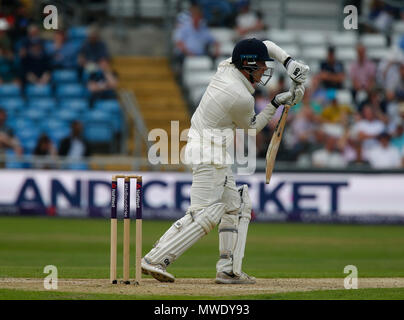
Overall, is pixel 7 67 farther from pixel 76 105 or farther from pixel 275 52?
pixel 275 52

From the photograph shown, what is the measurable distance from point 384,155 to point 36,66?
8.49m

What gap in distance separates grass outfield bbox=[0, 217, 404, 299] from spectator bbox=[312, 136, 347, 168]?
4.36 feet

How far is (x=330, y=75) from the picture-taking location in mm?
21562

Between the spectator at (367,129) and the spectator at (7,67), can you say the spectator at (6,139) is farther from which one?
the spectator at (367,129)

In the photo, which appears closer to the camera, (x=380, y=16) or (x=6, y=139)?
(x=6, y=139)

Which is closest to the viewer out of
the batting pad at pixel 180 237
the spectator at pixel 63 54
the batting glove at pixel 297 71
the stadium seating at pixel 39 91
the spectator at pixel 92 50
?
the batting pad at pixel 180 237

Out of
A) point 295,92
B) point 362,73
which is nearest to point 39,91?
point 362,73

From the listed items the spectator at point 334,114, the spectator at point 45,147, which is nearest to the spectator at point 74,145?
the spectator at point 45,147

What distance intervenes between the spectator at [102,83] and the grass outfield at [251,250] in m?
3.42

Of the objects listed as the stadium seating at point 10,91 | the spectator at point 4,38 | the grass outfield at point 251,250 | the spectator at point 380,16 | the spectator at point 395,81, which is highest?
the spectator at point 380,16

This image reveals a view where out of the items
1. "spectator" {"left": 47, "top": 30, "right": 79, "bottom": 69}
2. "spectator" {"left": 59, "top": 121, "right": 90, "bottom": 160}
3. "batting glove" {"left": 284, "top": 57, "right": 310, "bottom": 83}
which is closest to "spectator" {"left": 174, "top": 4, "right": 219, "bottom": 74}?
"spectator" {"left": 47, "top": 30, "right": 79, "bottom": 69}

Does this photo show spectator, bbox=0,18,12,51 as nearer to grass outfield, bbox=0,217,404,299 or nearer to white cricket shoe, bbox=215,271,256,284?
grass outfield, bbox=0,217,404,299

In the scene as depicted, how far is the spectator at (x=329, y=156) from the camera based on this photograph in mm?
19484

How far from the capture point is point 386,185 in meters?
19.1
